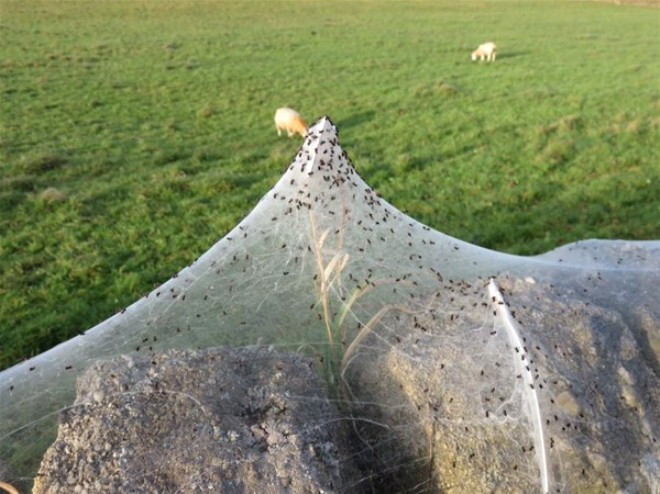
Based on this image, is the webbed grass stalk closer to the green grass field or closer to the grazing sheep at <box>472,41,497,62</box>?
the green grass field

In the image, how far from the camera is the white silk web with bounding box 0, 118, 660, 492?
10.5 feet

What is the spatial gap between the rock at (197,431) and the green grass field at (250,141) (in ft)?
10.5

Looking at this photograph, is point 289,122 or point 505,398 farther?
point 289,122

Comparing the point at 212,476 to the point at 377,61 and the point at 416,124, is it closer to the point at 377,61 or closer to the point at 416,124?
the point at 416,124

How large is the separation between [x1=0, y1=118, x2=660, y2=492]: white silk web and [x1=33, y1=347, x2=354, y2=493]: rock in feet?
0.46

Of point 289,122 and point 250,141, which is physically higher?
point 289,122

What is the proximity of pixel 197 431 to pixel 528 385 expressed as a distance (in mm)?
1756

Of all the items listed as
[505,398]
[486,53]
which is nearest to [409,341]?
[505,398]

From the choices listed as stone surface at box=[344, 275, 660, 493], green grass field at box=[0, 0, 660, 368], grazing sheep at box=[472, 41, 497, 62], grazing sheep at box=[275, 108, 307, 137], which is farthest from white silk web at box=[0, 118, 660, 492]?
grazing sheep at box=[472, 41, 497, 62]

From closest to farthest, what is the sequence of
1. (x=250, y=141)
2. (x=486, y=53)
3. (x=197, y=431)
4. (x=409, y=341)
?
(x=197, y=431) < (x=409, y=341) < (x=250, y=141) < (x=486, y=53)

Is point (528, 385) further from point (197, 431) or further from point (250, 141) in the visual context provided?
point (250, 141)

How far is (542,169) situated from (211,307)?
838cm

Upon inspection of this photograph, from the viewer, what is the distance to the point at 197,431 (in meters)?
2.87

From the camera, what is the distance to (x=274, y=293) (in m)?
4.17
